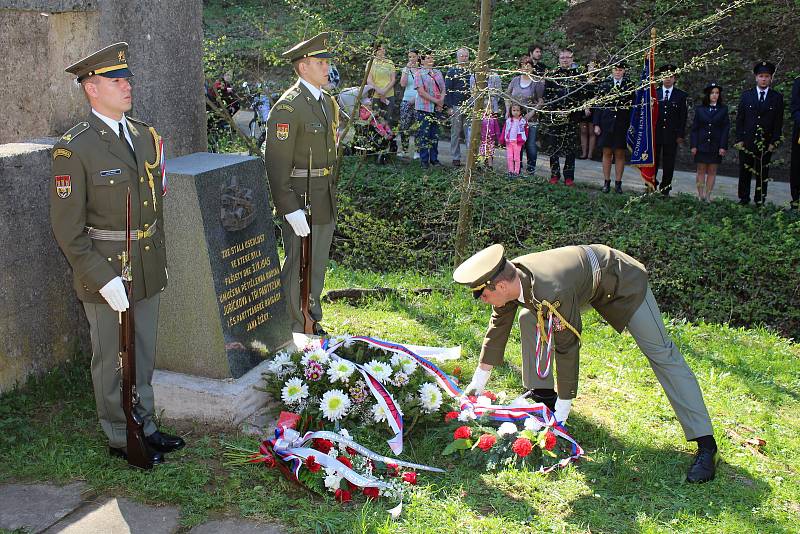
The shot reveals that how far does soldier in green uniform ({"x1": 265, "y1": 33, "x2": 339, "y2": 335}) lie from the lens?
5805 millimetres

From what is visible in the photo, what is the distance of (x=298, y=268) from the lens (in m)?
6.17

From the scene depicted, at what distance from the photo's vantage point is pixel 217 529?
4.11m

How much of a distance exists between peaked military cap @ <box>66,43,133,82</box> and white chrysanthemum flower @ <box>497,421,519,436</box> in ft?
9.03

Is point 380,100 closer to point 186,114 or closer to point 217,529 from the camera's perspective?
point 186,114

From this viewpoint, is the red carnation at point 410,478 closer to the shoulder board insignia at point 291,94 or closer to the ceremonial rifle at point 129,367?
the ceremonial rifle at point 129,367

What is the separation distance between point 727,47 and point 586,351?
10.5 metres

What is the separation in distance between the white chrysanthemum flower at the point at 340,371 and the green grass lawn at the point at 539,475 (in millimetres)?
535

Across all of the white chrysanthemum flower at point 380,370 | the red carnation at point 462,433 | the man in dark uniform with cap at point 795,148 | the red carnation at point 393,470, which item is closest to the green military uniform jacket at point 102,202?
the white chrysanthemum flower at point 380,370

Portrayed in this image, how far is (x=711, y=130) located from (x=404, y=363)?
7.70m

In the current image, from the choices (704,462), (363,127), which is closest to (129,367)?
(704,462)

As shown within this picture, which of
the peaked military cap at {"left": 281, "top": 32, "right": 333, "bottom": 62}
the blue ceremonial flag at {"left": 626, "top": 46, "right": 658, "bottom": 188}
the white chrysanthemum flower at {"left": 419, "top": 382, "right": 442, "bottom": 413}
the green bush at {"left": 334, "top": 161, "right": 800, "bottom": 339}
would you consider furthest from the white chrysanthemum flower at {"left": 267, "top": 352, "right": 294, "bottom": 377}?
the blue ceremonial flag at {"left": 626, "top": 46, "right": 658, "bottom": 188}

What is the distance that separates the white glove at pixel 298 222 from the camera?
5.77m

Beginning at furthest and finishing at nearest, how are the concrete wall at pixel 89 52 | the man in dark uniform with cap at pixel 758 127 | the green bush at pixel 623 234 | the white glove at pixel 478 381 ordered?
the man in dark uniform with cap at pixel 758 127
the green bush at pixel 623 234
the concrete wall at pixel 89 52
the white glove at pixel 478 381

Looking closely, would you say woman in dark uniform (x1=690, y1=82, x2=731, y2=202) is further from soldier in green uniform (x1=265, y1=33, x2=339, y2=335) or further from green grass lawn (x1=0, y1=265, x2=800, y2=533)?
soldier in green uniform (x1=265, y1=33, x2=339, y2=335)
